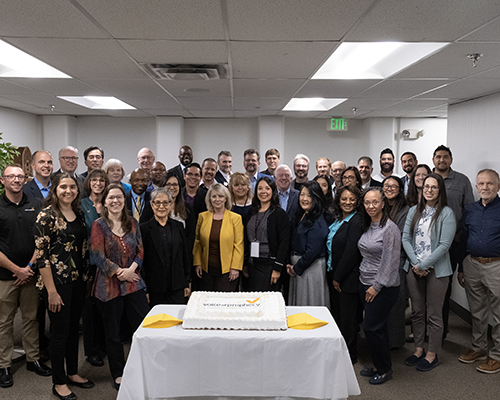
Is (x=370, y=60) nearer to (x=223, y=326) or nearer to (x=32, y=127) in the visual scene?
(x=223, y=326)

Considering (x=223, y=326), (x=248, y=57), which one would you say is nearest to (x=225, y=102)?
(x=248, y=57)

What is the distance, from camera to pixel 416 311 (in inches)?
146

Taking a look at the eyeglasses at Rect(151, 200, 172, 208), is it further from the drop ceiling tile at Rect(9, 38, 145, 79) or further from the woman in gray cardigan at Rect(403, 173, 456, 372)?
the woman in gray cardigan at Rect(403, 173, 456, 372)

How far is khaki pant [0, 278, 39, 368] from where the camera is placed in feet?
10.9

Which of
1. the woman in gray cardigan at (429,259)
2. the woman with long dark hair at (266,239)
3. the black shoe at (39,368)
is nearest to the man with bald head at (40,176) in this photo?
the black shoe at (39,368)

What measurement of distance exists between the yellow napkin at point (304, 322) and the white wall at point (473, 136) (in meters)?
3.55

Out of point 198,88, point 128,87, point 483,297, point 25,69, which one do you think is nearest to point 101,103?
point 128,87

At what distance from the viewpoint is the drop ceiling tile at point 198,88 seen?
4.76 meters

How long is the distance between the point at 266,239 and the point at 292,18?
1.94 metres

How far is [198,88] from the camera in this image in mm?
5160

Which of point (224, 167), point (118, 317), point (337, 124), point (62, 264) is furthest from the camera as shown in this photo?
point (337, 124)

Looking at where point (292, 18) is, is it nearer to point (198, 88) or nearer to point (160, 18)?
point (160, 18)

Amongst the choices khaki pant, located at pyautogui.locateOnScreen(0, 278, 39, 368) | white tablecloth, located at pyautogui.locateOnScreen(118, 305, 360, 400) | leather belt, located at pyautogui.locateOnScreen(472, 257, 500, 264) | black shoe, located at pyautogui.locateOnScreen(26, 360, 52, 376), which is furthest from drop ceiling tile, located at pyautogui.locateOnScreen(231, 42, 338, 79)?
black shoe, located at pyautogui.locateOnScreen(26, 360, 52, 376)

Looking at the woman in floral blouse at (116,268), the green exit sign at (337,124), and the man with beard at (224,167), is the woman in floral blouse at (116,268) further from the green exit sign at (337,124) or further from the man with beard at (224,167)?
the green exit sign at (337,124)
